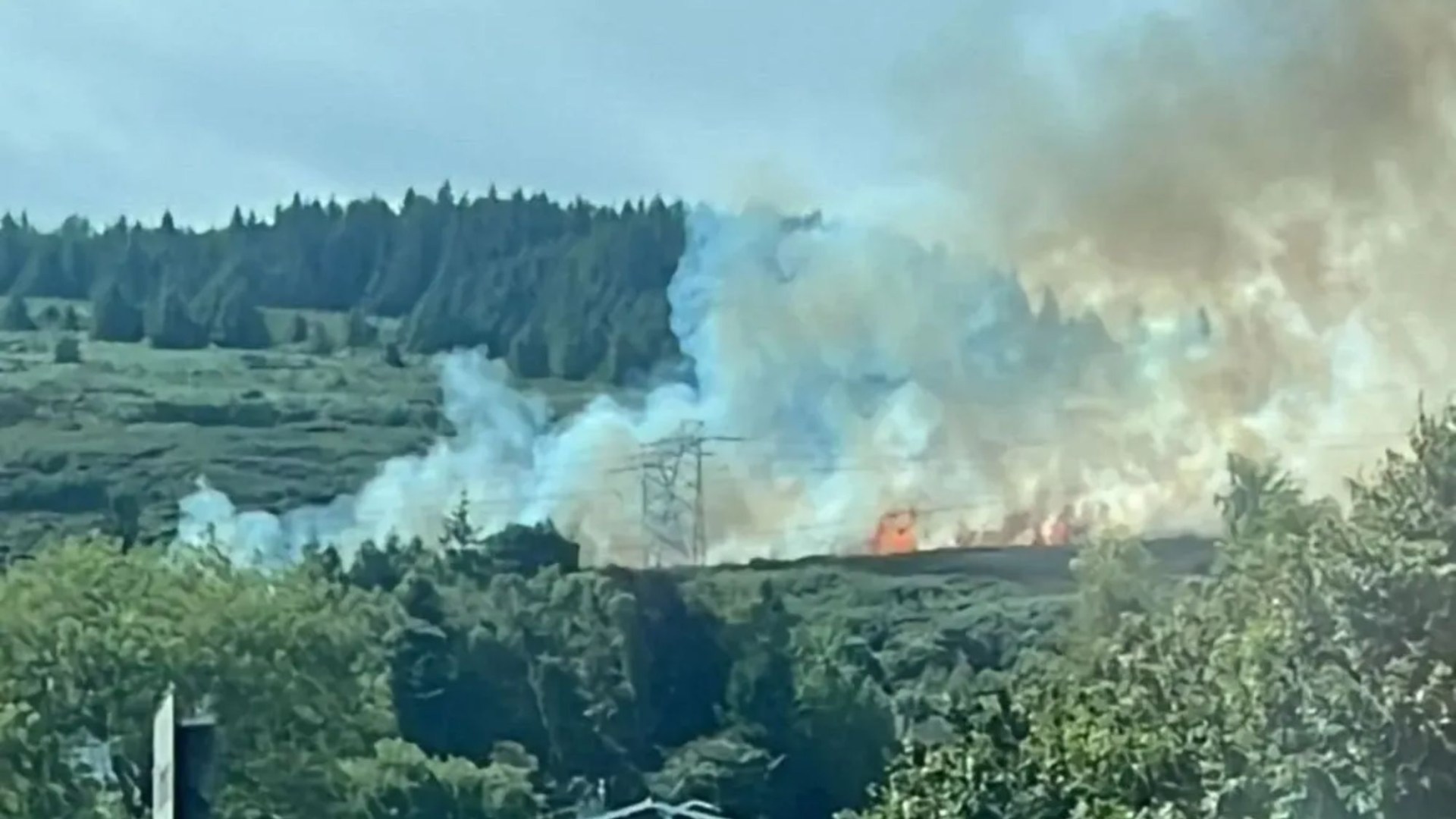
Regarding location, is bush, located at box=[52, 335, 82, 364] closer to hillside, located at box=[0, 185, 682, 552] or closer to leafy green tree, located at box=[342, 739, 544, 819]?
hillside, located at box=[0, 185, 682, 552]

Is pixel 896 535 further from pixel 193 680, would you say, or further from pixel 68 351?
pixel 68 351

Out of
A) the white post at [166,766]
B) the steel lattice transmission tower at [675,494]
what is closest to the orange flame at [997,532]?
the steel lattice transmission tower at [675,494]

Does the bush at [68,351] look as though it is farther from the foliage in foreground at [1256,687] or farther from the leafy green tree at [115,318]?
the foliage in foreground at [1256,687]

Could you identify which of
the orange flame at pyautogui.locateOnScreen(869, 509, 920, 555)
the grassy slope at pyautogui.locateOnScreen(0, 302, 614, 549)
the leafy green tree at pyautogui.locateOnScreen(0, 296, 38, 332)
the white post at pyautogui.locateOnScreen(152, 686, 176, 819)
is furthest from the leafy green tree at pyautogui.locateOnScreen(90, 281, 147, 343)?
the white post at pyautogui.locateOnScreen(152, 686, 176, 819)

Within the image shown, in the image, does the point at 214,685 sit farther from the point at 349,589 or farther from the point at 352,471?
the point at 352,471

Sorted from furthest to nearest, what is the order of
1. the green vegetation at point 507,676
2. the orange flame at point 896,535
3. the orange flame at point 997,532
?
the orange flame at point 896,535 < the orange flame at point 997,532 < the green vegetation at point 507,676

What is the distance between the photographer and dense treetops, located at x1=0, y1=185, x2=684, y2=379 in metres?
9.98

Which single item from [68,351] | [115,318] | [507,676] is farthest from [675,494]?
[68,351]

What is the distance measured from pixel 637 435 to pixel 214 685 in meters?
2.30

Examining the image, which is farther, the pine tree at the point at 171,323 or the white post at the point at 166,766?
the pine tree at the point at 171,323

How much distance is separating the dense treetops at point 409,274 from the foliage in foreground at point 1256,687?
8.11 ft

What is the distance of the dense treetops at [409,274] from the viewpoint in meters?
9.98

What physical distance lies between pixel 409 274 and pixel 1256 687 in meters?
4.51

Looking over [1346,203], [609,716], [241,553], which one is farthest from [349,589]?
[1346,203]
